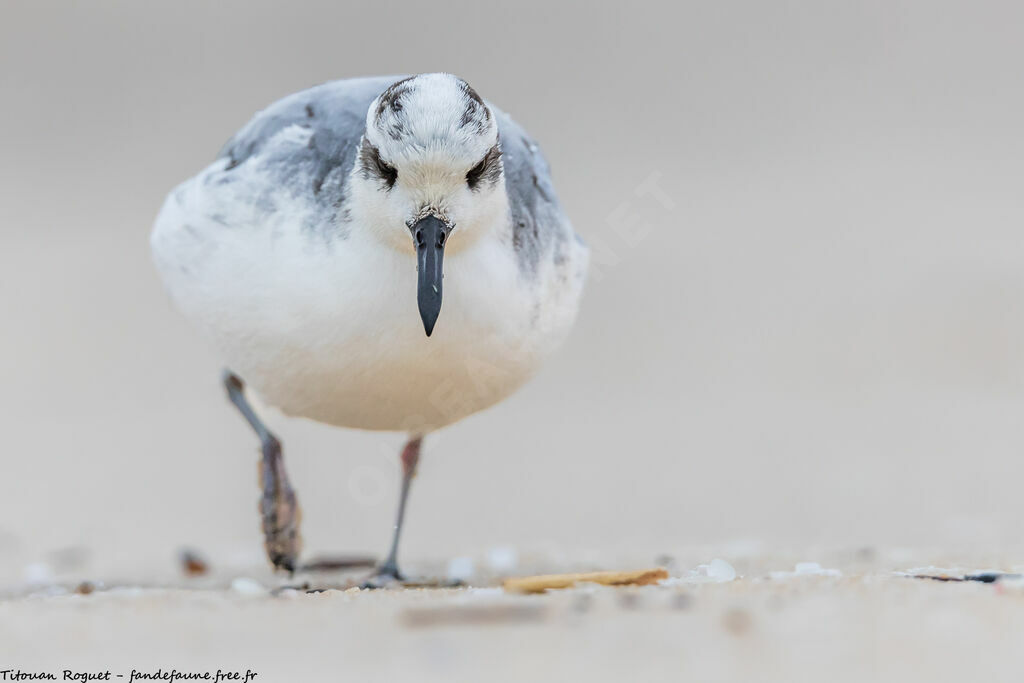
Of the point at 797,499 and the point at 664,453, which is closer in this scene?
the point at 797,499

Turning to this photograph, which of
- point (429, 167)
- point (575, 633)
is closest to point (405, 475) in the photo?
point (429, 167)

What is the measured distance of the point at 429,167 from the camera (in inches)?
192

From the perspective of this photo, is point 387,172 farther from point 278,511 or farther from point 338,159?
point 278,511

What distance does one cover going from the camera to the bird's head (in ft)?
16.0

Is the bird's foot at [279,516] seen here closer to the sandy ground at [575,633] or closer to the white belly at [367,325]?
the white belly at [367,325]

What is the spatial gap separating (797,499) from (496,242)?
13.0 ft

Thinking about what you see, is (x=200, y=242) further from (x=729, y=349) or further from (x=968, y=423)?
(x=729, y=349)

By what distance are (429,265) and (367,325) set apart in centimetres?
44

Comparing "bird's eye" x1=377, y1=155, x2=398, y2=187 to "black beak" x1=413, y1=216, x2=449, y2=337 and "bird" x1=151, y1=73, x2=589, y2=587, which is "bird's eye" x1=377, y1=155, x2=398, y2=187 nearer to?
"bird" x1=151, y1=73, x2=589, y2=587

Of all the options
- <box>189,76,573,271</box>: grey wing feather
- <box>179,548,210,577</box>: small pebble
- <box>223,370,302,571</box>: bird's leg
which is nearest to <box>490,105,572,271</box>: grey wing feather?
<box>189,76,573,271</box>: grey wing feather

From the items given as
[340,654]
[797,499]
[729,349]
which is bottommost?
[340,654]

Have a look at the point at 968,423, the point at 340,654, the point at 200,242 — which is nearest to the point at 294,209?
the point at 200,242

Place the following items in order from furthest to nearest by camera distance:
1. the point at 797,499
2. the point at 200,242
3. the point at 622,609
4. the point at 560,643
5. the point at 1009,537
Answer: the point at 797,499 < the point at 1009,537 < the point at 200,242 < the point at 622,609 < the point at 560,643

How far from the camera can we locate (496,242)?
5289 millimetres
